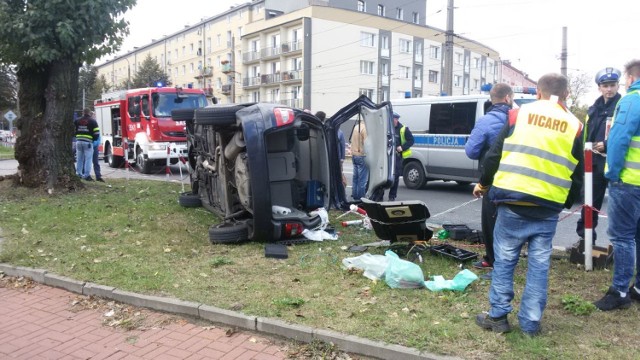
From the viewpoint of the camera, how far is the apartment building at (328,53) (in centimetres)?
5056

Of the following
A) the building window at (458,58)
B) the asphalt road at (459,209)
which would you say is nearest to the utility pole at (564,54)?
the asphalt road at (459,209)

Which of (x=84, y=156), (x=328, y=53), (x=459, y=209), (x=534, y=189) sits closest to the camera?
(x=534, y=189)

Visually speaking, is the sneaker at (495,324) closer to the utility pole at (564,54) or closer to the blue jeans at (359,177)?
the blue jeans at (359,177)

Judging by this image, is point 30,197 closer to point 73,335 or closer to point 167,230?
point 167,230

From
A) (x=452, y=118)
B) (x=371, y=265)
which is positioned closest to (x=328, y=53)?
(x=452, y=118)

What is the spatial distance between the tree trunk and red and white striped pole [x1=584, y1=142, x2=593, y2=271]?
960cm

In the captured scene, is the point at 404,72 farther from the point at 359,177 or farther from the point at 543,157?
the point at 543,157

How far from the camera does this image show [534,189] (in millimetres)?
3465

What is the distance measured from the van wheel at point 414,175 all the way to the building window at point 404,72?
4411 cm

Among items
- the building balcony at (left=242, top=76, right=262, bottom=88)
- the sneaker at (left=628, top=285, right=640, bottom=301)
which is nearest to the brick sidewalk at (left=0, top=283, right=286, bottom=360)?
the sneaker at (left=628, top=285, right=640, bottom=301)

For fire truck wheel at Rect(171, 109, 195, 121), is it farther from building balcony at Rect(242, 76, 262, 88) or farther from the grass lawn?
building balcony at Rect(242, 76, 262, 88)

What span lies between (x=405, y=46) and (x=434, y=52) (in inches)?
198

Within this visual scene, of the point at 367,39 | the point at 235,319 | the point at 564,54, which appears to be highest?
the point at 367,39

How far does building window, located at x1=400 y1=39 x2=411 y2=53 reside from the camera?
55.3m
